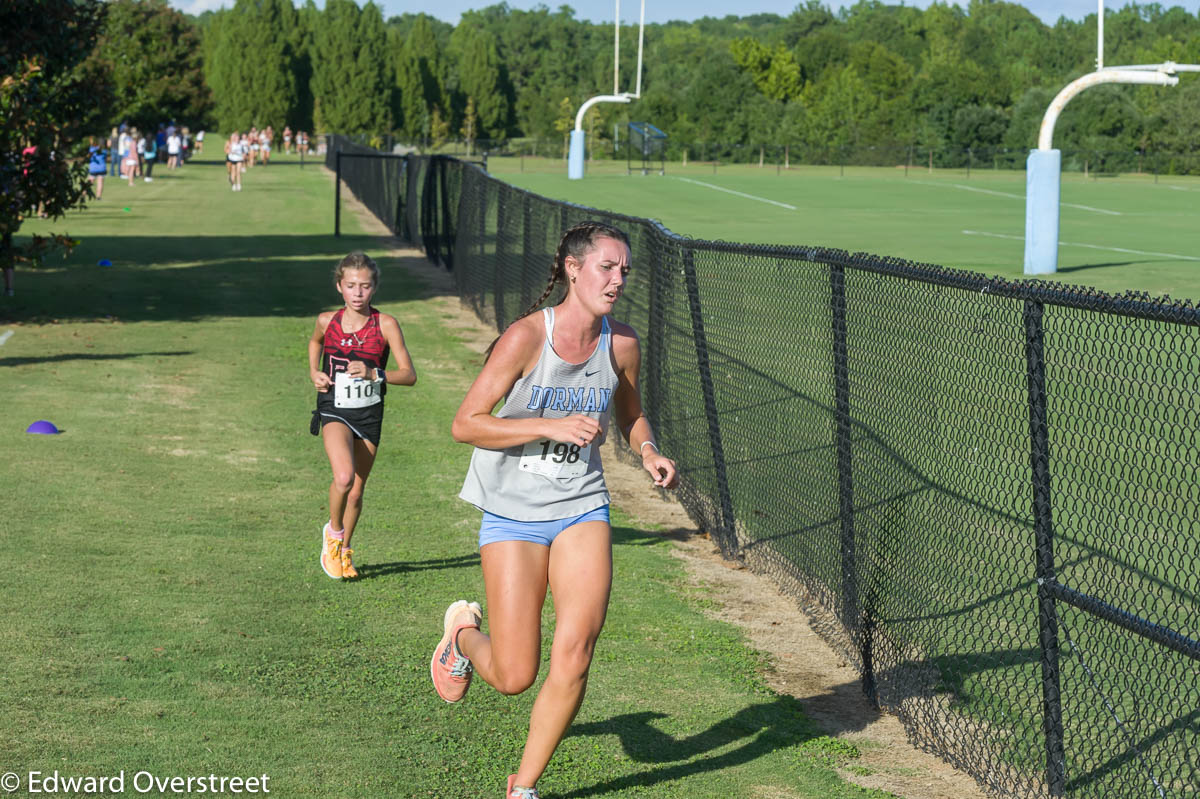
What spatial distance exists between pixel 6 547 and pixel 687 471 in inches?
169

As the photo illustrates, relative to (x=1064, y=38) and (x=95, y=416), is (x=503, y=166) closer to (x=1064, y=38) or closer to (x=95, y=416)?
(x=95, y=416)

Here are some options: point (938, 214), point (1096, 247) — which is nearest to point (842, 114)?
point (938, 214)

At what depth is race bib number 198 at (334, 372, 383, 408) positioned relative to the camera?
24.4ft

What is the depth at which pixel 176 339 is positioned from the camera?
1669 centimetres

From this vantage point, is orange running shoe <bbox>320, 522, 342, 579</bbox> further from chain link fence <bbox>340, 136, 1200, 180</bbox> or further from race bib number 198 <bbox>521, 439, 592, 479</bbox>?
chain link fence <bbox>340, 136, 1200, 180</bbox>

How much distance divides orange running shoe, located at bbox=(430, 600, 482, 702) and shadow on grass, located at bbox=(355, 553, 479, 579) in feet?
8.06

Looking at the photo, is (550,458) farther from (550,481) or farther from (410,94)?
(410,94)

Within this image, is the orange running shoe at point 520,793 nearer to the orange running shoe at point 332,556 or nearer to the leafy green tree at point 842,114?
the orange running shoe at point 332,556

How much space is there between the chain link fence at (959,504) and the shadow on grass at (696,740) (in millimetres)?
495

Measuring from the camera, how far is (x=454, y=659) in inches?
204

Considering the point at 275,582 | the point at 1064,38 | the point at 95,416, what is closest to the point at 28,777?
the point at 275,582

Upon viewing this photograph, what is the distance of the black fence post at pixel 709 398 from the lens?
861 cm

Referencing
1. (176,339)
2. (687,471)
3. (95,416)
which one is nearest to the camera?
(687,471)

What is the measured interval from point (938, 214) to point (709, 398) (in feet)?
113
